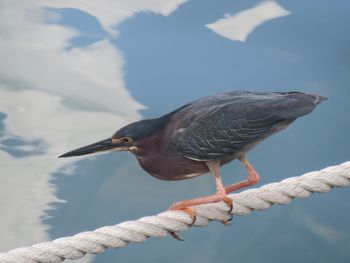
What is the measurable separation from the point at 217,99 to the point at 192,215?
0.74 ft

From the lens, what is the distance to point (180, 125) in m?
1.50

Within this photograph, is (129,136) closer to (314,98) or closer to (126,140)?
(126,140)

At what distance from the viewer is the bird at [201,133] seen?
4.91ft

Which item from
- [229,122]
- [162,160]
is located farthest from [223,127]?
[162,160]

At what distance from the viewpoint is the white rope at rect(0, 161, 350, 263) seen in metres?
1.35

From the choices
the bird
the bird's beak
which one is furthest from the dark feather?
the bird's beak

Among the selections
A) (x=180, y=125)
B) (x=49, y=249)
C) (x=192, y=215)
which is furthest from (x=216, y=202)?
(x=49, y=249)

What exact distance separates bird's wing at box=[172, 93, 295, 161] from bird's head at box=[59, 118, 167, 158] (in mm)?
42

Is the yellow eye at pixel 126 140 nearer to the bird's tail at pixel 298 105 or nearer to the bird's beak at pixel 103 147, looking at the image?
the bird's beak at pixel 103 147

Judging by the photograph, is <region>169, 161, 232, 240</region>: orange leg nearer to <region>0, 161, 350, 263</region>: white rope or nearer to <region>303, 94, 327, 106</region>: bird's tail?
<region>0, 161, 350, 263</region>: white rope

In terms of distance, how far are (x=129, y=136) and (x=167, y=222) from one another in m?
0.18

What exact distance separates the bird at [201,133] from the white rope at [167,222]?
3cm

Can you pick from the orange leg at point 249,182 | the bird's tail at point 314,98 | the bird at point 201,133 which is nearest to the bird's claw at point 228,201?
the bird at point 201,133

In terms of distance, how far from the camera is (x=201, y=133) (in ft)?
4.95
